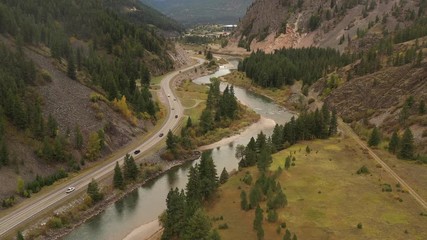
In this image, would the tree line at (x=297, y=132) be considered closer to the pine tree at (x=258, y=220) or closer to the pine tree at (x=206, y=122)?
the pine tree at (x=206, y=122)

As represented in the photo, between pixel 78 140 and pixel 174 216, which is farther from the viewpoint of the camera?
pixel 78 140

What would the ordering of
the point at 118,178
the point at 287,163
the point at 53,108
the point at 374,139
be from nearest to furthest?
1. the point at 287,163
2. the point at 118,178
3. the point at 374,139
4. the point at 53,108

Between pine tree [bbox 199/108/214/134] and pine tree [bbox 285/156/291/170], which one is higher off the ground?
pine tree [bbox 285/156/291/170]

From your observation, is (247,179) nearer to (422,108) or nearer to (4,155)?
(4,155)

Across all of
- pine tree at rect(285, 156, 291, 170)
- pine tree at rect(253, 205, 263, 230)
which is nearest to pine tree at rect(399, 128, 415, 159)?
pine tree at rect(285, 156, 291, 170)

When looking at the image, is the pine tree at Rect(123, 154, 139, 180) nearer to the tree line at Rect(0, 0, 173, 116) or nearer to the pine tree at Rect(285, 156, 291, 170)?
the pine tree at Rect(285, 156, 291, 170)

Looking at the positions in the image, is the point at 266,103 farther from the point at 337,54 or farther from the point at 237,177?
the point at 237,177

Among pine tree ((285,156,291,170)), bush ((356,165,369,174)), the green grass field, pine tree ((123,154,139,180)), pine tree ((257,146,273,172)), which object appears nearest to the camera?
the green grass field

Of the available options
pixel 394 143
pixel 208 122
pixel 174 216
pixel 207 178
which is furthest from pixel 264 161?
pixel 208 122

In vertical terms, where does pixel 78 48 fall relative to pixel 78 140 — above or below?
above

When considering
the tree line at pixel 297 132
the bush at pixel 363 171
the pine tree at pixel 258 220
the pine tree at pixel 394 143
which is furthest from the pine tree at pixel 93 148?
the pine tree at pixel 394 143
